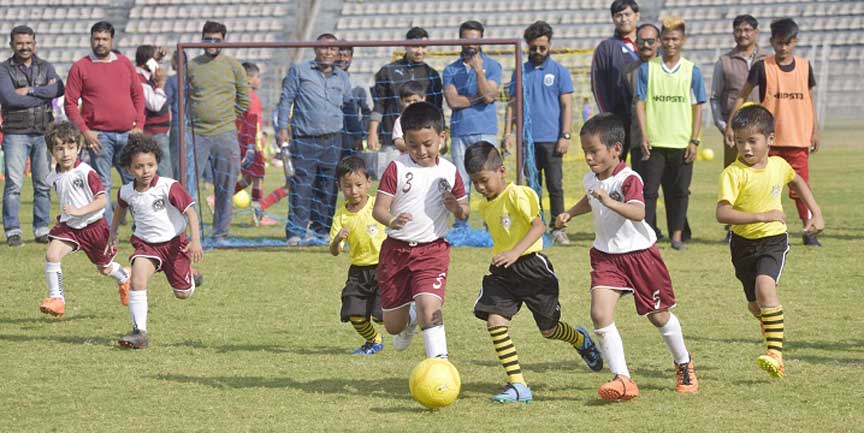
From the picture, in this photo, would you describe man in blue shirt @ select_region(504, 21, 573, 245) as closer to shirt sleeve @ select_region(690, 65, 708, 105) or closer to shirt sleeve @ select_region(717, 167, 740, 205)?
shirt sleeve @ select_region(690, 65, 708, 105)

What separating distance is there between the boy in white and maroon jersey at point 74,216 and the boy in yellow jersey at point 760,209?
4184 millimetres

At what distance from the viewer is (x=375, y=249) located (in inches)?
291

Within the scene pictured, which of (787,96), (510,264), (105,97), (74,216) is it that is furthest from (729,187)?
(105,97)

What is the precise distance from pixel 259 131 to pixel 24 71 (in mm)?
5102

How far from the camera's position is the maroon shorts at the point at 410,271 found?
20.7ft

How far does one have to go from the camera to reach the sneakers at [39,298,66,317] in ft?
26.8

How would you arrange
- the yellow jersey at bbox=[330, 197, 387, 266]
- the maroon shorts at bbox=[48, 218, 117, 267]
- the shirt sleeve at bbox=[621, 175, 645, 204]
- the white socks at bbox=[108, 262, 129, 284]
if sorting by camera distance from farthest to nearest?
the white socks at bbox=[108, 262, 129, 284]
the maroon shorts at bbox=[48, 218, 117, 267]
the yellow jersey at bbox=[330, 197, 387, 266]
the shirt sleeve at bbox=[621, 175, 645, 204]

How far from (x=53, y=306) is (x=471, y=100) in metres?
5.32

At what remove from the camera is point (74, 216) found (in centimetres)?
841

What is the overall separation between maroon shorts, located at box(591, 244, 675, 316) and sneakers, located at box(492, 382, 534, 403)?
1.92 ft

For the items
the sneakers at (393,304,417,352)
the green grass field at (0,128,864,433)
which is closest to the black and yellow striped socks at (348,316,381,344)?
the green grass field at (0,128,864,433)

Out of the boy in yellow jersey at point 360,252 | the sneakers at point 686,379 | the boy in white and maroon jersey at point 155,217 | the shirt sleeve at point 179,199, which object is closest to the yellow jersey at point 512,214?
the sneakers at point 686,379

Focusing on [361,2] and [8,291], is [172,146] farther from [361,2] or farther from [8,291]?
[361,2]

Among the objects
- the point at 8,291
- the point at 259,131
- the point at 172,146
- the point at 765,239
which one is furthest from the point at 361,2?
the point at 765,239
